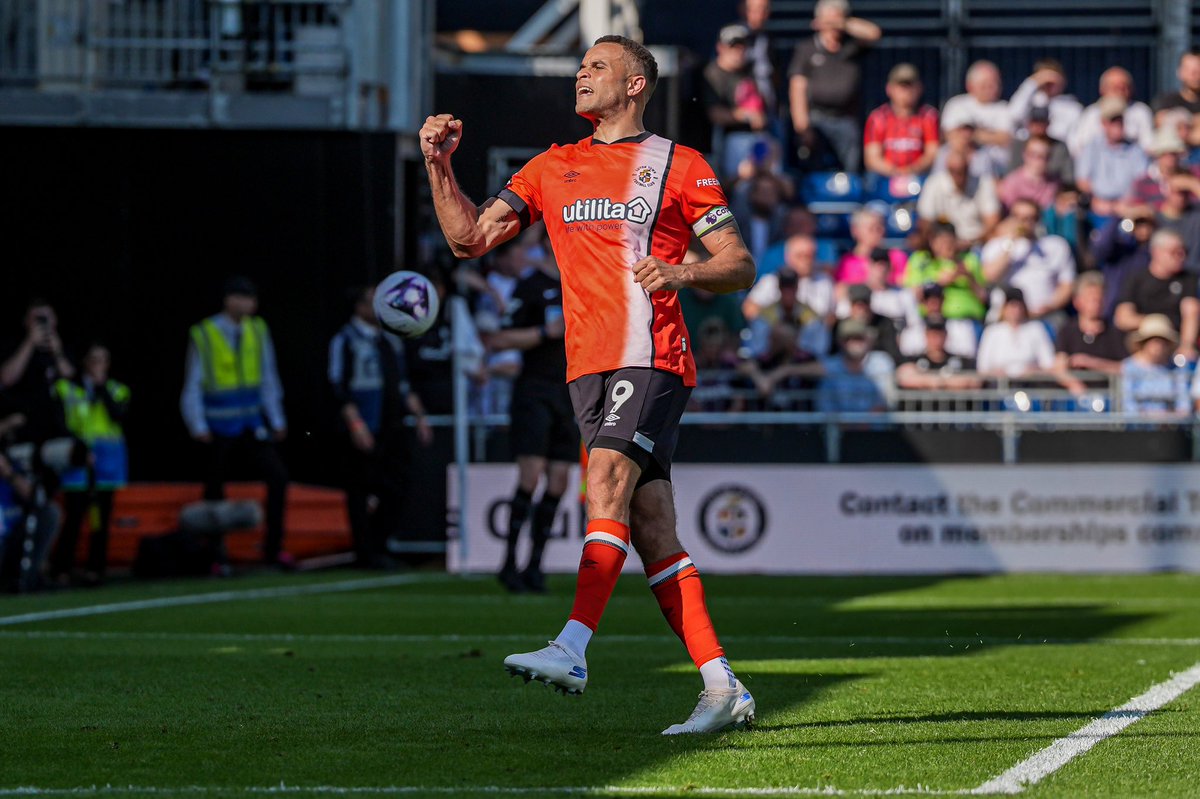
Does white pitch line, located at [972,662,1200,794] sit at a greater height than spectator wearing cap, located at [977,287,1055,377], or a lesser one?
lesser

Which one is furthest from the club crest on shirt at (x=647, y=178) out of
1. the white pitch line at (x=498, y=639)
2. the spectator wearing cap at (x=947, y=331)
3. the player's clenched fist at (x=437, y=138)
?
the spectator wearing cap at (x=947, y=331)

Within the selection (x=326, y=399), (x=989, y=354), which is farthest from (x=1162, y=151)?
(x=326, y=399)

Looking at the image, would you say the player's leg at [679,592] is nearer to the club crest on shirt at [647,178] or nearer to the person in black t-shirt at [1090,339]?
the club crest on shirt at [647,178]

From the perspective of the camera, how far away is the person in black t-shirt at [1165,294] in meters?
18.5

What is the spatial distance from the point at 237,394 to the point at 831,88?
338 inches

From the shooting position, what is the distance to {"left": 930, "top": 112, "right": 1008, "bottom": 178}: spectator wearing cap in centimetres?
2092

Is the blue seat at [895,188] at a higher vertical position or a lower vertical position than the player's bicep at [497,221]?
higher

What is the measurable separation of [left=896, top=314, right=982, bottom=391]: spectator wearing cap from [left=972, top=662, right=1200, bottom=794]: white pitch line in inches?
372

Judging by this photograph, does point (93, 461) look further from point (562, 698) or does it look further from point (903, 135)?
point (903, 135)

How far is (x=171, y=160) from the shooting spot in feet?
64.4

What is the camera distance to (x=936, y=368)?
717 inches

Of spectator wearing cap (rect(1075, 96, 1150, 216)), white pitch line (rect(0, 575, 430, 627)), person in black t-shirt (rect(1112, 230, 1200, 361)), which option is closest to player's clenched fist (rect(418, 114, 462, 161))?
white pitch line (rect(0, 575, 430, 627))

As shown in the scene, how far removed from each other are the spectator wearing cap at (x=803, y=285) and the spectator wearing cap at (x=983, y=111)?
10.00ft

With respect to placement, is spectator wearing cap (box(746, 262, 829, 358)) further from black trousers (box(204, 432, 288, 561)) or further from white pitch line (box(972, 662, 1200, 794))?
white pitch line (box(972, 662, 1200, 794))
